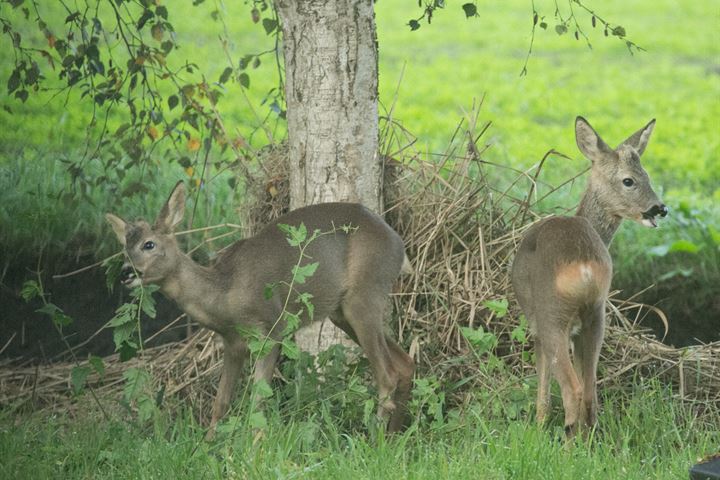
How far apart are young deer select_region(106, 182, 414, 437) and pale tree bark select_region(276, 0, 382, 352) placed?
1.82 ft

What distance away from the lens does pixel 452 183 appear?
22.9ft

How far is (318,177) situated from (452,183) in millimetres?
987

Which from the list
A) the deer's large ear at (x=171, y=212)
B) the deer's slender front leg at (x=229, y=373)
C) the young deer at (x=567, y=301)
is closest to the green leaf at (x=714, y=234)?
the young deer at (x=567, y=301)

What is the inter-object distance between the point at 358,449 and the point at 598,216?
1.86 meters

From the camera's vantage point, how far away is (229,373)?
5746 mm

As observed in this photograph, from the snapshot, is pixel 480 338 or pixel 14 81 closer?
pixel 480 338

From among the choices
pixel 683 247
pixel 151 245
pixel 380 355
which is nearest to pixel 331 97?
pixel 151 245

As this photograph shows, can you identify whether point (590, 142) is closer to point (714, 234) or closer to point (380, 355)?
point (380, 355)

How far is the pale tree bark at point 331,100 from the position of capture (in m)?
6.20

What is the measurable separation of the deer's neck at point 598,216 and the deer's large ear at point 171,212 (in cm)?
195

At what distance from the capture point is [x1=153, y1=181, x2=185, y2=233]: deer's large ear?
5.78 m

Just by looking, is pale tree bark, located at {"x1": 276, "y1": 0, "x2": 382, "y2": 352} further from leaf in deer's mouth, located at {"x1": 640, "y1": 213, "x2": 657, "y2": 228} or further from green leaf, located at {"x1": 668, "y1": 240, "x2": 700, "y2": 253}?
green leaf, located at {"x1": 668, "y1": 240, "x2": 700, "y2": 253}

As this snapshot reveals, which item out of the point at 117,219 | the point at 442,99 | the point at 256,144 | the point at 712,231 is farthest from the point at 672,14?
the point at 117,219

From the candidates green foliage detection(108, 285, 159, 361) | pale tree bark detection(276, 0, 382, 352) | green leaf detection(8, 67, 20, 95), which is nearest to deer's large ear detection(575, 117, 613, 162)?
pale tree bark detection(276, 0, 382, 352)
